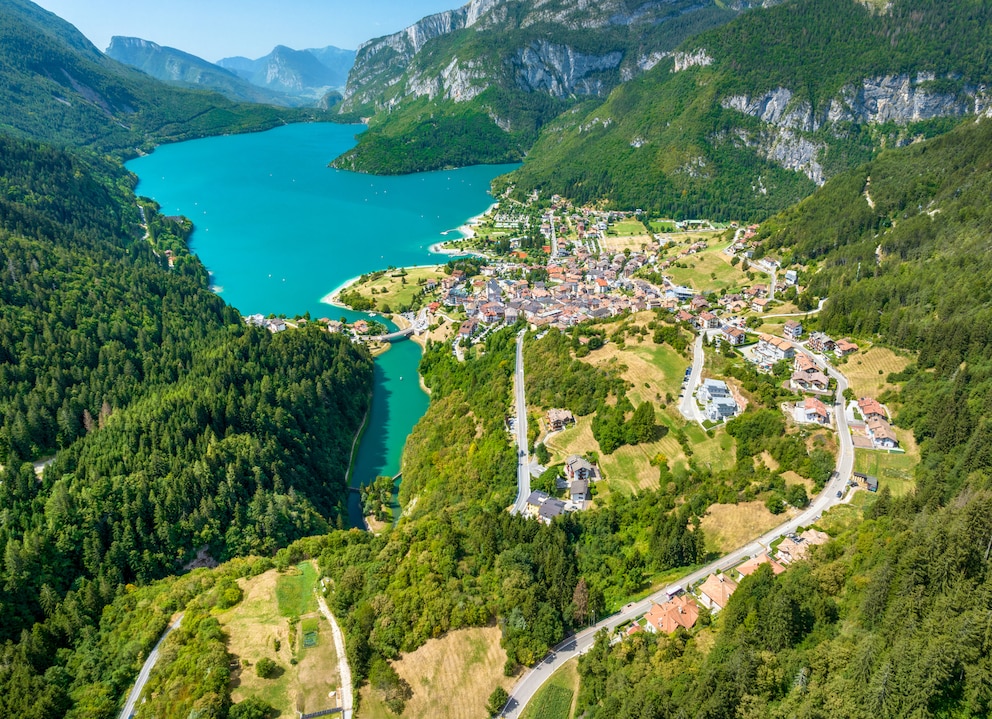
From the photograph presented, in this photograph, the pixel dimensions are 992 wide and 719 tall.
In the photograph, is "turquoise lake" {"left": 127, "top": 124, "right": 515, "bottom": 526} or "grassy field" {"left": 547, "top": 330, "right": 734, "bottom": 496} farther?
"turquoise lake" {"left": 127, "top": 124, "right": 515, "bottom": 526}

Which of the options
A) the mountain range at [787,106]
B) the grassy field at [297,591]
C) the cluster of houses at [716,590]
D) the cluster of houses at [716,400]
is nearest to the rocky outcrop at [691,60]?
the mountain range at [787,106]

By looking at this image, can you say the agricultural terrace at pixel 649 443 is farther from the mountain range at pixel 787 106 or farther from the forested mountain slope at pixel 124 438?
the mountain range at pixel 787 106

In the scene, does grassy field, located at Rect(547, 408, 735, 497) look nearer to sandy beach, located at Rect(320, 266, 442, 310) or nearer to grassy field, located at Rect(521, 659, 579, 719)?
grassy field, located at Rect(521, 659, 579, 719)

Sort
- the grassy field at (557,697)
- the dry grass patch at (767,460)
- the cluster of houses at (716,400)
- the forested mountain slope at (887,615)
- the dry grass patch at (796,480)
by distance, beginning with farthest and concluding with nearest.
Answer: the cluster of houses at (716,400) → the dry grass patch at (767,460) → the dry grass patch at (796,480) → the grassy field at (557,697) → the forested mountain slope at (887,615)

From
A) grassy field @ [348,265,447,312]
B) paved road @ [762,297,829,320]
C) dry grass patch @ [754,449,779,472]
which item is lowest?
dry grass patch @ [754,449,779,472]

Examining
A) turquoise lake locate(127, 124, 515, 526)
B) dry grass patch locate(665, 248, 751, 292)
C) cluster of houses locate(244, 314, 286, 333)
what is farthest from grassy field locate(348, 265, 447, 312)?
dry grass patch locate(665, 248, 751, 292)

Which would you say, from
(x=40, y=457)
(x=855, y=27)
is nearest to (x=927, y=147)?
(x=855, y=27)
